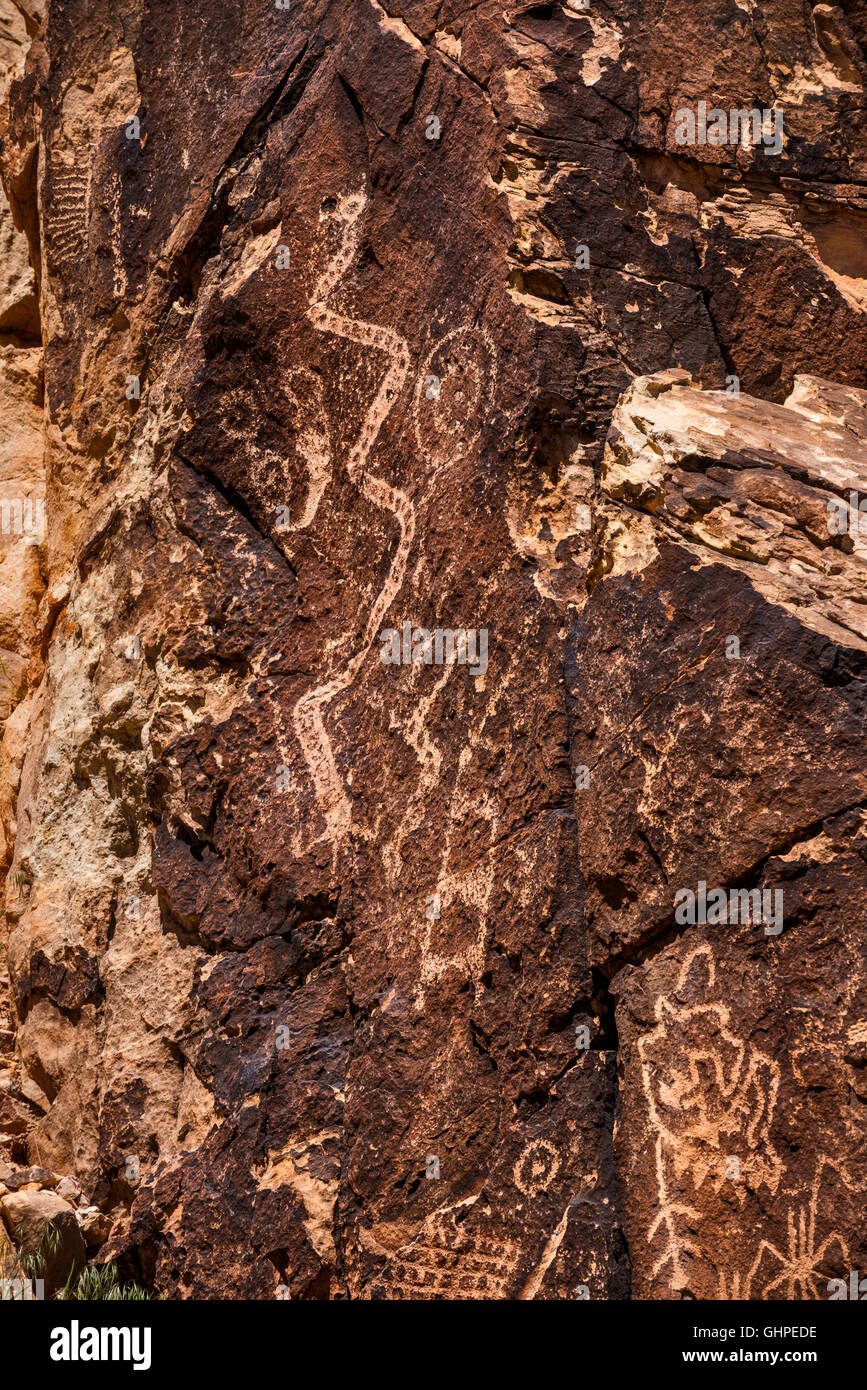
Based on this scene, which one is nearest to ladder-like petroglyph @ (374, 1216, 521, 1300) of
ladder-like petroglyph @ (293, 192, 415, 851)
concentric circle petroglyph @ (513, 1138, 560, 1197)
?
concentric circle petroglyph @ (513, 1138, 560, 1197)

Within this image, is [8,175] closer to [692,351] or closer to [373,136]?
[373,136]

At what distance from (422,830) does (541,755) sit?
0.45m

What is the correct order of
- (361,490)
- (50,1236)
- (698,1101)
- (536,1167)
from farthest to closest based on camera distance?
(361,490) < (50,1236) < (536,1167) < (698,1101)

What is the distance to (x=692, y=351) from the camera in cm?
379

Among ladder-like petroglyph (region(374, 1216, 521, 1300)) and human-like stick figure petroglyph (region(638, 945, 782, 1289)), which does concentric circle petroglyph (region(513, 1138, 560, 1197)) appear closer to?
ladder-like petroglyph (region(374, 1216, 521, 1300))

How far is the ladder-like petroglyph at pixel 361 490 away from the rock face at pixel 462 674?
0.6 inches

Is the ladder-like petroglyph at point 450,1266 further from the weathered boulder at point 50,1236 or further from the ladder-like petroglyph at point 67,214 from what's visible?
the ladder-like petroglyph at point 67,214

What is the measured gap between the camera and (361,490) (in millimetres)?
3951

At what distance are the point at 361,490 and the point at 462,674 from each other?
808 mm

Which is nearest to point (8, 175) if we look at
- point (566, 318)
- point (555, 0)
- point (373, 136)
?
point (373, 136)

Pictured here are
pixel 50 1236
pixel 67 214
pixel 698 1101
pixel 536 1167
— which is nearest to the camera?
pixel 698 1101

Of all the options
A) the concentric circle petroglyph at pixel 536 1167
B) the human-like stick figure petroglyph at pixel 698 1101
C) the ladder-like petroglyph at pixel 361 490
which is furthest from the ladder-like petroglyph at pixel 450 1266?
the ladder-like petroglyph at pixel 361 490

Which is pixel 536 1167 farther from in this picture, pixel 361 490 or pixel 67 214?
pixel 67 214

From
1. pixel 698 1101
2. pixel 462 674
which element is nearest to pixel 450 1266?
pixel 698 1101
